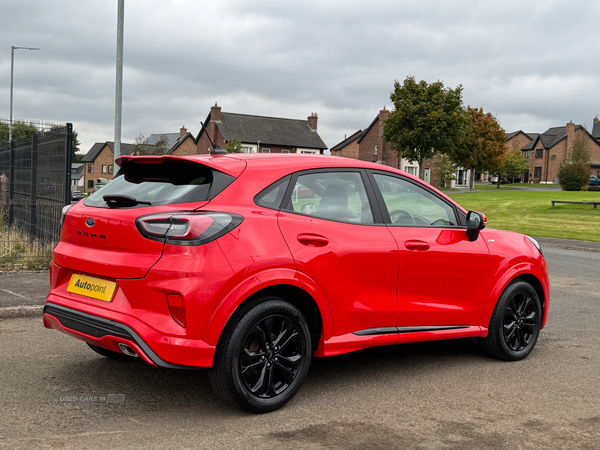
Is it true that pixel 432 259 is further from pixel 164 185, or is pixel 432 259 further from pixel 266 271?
pixel 164 185

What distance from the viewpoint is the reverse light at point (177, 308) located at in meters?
3.66

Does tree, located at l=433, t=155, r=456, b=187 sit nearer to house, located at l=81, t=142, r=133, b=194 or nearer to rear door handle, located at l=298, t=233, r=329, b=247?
house, located at l=81, t=142, r=133, b=194

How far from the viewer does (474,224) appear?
5172mm

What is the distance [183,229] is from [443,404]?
86.1 inches

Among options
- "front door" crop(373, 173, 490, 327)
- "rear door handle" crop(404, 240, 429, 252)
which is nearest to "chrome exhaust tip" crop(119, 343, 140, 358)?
"front door" crop(373, 173, 490, 327)

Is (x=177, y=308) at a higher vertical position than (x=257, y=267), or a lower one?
lower

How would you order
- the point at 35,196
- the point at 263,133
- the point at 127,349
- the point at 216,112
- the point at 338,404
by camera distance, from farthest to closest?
1. the point at 263,133
2. the point at 216,112
3. the point at 35,196
4. the point at 338,404
5. the point at 127,349

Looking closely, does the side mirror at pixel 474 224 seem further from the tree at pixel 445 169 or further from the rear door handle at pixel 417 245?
the tree at pixel 445 169

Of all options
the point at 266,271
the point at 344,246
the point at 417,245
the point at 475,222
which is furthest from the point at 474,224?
the point at 266,271

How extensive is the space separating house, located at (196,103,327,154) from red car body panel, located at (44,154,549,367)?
70434 millimetres

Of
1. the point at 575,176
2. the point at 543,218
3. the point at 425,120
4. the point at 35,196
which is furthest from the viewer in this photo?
the point at 575,176

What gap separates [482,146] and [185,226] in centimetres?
6249

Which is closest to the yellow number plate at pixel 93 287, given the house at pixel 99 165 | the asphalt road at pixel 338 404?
the asphalt road at pixel 338 404

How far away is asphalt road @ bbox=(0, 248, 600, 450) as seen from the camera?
3648mm
